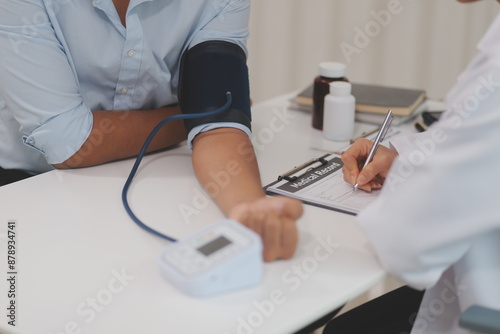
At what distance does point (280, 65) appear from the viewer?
95.7 inches

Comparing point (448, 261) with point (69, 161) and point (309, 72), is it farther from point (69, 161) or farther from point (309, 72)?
point (309, 72)

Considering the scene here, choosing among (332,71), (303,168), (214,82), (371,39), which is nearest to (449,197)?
(303,168)

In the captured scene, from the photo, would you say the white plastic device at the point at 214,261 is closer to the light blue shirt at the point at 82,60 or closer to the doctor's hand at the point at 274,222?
the doctor's hand at the point at 274,222

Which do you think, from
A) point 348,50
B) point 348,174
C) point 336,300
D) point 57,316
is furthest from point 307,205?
point 348,50

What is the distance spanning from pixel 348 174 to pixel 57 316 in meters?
0.55

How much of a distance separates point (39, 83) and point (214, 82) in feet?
1.04

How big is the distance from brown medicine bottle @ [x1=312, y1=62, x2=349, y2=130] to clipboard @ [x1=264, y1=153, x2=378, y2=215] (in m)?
0.24

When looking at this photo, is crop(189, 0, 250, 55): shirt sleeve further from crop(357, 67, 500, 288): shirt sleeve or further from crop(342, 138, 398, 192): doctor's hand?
crop(357, 67, 500, 288): shirt sleeve

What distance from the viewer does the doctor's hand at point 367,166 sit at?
3.51 feet

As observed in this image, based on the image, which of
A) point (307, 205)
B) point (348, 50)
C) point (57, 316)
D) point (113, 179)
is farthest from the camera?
point (348, 50)

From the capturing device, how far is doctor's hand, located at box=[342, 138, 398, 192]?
1.07 metres

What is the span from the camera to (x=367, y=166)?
1073mm

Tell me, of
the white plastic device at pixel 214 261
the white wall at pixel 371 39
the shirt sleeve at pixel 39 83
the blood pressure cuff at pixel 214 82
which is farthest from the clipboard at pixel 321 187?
the white wall at pixel 371 39

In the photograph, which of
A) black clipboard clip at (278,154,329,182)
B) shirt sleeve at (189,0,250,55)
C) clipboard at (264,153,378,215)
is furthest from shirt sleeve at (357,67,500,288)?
shirt sleeve at (189,0,250,55)
